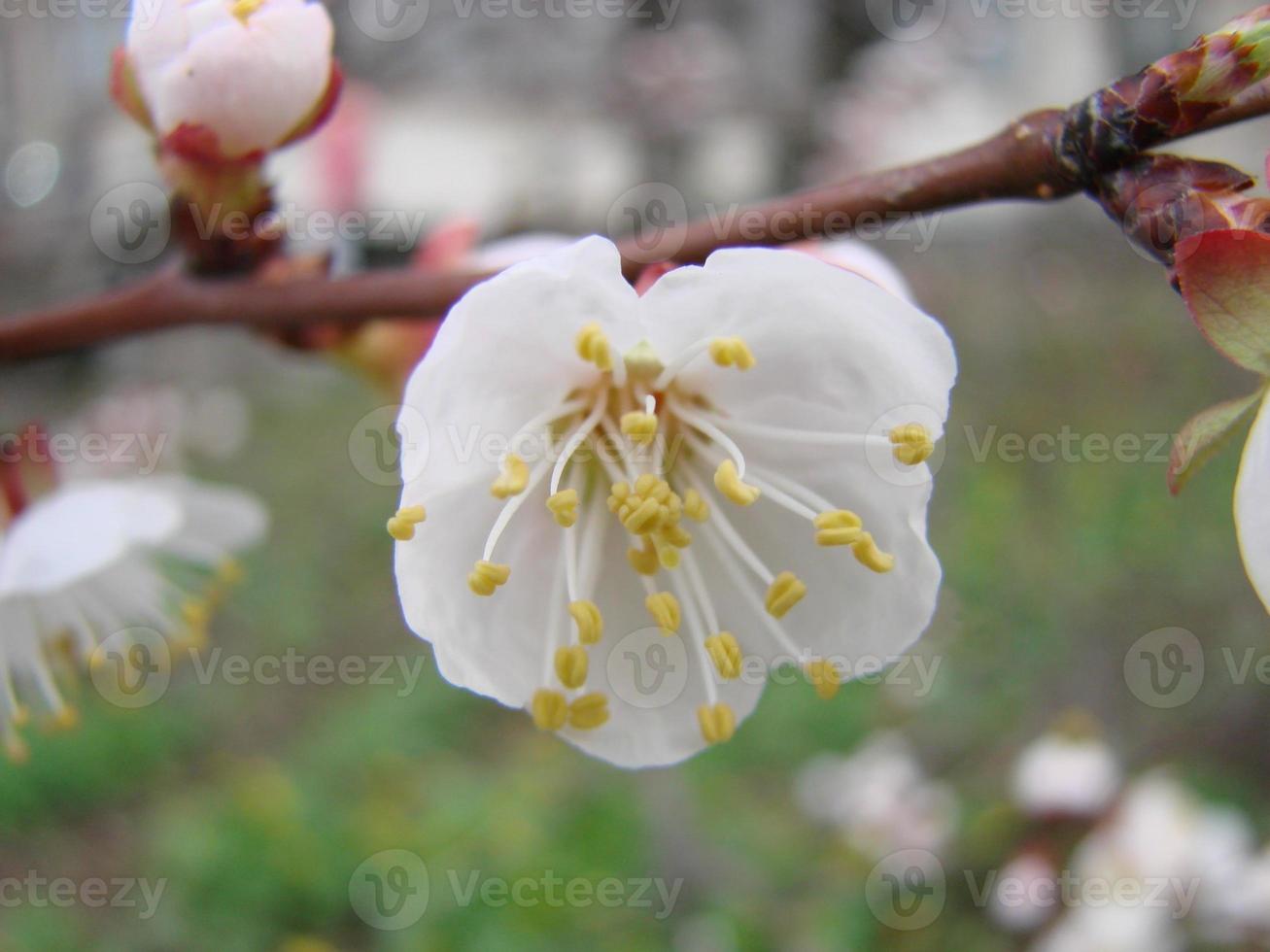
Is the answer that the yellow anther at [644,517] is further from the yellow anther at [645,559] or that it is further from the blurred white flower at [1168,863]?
the blurred white flower at [1168,863]

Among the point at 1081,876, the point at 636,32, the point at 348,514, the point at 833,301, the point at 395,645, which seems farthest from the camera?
the point at 636,32

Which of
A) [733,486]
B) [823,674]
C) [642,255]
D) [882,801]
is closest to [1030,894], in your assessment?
[882,801]

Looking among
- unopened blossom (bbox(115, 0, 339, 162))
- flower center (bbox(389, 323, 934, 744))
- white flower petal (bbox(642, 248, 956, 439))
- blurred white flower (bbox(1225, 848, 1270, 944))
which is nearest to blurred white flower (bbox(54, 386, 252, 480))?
unopened blossom (bbox(115, 0, 339, 162))

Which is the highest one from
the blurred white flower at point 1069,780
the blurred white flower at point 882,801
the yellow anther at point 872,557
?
Answer: the yellow anther at point 872,557

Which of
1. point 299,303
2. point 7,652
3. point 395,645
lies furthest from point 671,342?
point 395,645

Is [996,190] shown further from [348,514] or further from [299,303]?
[348,514]

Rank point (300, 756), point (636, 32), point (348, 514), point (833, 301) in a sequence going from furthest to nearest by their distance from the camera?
point (636, 32)
point (348, 514)
point (300, 756)
point (833, 301)

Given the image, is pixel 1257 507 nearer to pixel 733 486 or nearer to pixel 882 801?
pixel 733 486

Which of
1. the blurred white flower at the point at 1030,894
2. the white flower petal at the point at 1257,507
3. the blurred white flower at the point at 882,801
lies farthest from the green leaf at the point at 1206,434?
the blurred white flower at the point at 882,801
